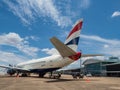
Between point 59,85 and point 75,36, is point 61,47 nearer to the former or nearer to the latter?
point 59,85

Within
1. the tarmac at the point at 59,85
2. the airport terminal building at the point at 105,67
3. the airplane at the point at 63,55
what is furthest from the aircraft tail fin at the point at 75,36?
the airport terminal building at the point at 105,67

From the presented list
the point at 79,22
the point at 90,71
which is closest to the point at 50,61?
the point at 79,22

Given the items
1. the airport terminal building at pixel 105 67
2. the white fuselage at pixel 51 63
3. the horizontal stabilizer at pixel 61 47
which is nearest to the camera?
the horizontal stabilizer at pixel 61 47

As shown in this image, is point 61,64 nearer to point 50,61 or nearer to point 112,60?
point 50,61

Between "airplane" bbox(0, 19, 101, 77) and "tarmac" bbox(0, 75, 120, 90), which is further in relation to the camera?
"airplane" bbox(0, 19, 101, 77)

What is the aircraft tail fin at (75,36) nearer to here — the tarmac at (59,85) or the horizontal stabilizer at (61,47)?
the horizontal stabilizer at (61,47)

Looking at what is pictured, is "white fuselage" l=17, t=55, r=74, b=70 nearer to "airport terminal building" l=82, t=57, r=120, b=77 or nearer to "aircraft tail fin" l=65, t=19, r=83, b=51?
"aircraft tail fin" l=65, t=19, r=83, b=51

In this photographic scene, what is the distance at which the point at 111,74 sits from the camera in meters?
128

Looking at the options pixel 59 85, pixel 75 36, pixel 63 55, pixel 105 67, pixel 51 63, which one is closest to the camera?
pixel 59 85

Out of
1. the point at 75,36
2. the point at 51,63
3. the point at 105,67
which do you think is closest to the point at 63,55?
the point at 75,36

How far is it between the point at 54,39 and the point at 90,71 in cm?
12883

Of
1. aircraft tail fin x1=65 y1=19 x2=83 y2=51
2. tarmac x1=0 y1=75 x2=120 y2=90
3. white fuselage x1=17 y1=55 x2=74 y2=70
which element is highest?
aircraft tail fin x1=65 y1=19 x2=83 y2=51

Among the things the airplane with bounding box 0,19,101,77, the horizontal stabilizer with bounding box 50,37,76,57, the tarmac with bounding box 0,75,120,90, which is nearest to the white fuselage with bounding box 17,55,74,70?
the airplane with bounding box 0,19,101,77

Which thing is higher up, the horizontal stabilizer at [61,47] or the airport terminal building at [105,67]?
the airport terminal building at [105,67]
